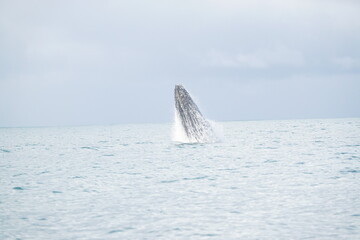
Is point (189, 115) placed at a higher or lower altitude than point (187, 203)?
higher

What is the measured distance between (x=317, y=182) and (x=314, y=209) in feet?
14.8

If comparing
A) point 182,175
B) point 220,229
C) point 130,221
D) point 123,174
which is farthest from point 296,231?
point 123,174

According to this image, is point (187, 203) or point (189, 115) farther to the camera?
point (189, 115)

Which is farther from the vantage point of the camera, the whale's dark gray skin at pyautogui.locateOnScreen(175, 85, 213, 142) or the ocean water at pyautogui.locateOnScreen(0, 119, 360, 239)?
the whale's dark gray skin at pyautogui.locateOnScreen(175, 85, 213, 142)

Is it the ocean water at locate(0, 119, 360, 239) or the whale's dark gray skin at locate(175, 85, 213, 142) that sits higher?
the whale's dark gray skin at locate(175, 85, 213, 142)

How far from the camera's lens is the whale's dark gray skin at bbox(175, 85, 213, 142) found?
98.3 feet

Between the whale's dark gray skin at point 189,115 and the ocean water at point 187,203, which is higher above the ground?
the whale's dark gray skin at point 189,115

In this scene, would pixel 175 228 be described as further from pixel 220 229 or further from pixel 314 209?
pixel 314 209

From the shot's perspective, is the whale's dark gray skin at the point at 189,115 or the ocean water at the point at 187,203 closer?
the ocean water at the point at 187,203

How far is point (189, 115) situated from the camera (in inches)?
1180

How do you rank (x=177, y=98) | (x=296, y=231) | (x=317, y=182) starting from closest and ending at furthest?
1. (x=296, y=231)
2. (x=317, y=182)
3. (x=177, y=98)

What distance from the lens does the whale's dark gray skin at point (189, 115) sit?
2995 cm

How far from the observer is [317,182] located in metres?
14.7

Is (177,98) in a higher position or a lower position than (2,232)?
higher
